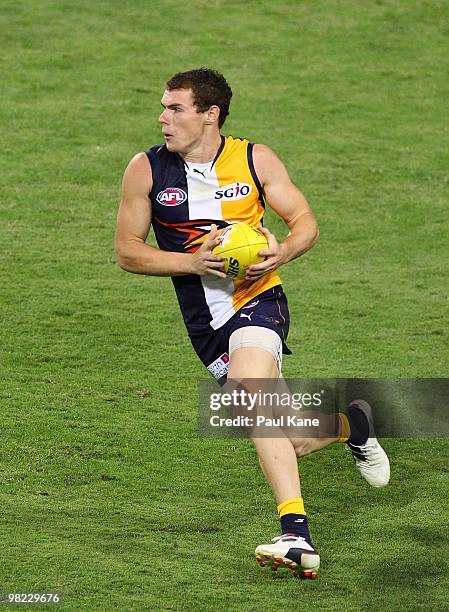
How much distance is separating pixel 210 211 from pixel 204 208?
34mm

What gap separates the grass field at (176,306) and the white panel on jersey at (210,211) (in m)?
1.00

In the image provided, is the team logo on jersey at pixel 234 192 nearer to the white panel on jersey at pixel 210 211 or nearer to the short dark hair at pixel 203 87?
the white panel on jersey at pixel 210 211

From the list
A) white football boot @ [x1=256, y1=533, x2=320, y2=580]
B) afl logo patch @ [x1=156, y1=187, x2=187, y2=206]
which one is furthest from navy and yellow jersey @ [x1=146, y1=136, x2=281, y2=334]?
white football boot @ [x1=256, y1=533, x2=320, y2=580]

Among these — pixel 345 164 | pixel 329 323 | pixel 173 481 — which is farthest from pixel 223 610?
pixel 345 164

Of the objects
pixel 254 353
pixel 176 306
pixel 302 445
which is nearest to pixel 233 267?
pixel 254 353

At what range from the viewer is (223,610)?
5340mm

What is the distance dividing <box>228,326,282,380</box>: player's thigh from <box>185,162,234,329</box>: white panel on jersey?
7.9 inches

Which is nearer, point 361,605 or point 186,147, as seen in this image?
point 361,605

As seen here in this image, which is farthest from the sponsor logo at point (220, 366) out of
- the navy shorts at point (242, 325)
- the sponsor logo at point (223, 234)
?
the sponsor logo at point (223, 234)

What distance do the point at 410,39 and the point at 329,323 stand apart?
257 inches

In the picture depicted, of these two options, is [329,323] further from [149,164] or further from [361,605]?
[361,605]

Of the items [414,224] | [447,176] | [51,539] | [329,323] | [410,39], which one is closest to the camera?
[51,539]

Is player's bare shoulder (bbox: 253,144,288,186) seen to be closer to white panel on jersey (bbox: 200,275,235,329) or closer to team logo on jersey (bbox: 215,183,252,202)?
team logo on jersey (bbox: 215,183,252,202)

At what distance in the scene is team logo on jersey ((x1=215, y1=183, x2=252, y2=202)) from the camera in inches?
252
